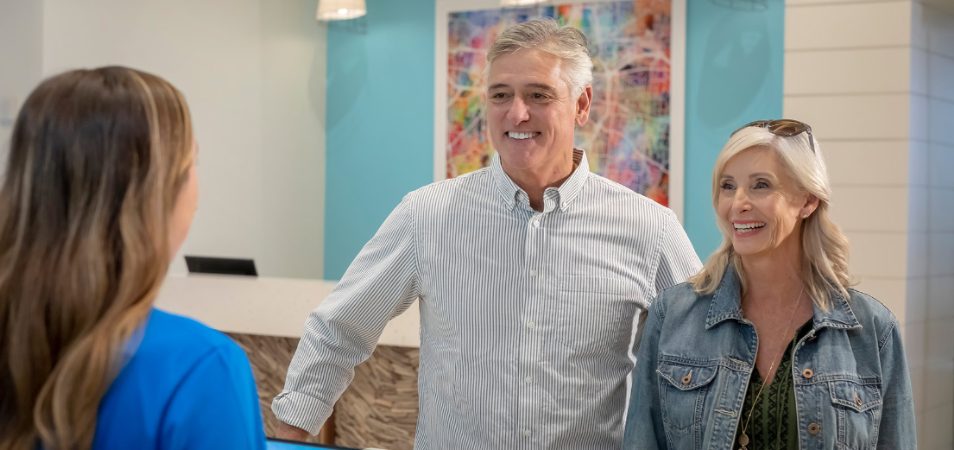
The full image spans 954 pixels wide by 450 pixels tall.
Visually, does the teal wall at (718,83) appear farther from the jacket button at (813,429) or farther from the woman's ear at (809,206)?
the jacket button at (813,429)

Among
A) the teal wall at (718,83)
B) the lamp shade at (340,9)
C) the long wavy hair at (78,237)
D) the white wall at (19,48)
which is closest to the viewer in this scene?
the long wavy hair at (78,237)

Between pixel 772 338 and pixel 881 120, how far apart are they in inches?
81.9

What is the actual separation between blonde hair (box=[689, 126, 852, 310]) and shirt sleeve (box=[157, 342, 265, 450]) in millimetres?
1097

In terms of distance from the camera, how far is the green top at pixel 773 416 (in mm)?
1780

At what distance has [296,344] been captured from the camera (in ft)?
14.0

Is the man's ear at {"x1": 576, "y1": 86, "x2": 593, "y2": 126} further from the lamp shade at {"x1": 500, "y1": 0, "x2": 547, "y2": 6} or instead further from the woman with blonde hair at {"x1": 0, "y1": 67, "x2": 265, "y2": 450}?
the lamp shade at {"x1": 500, "y1": 0, "x2": 547, "y2": 6}

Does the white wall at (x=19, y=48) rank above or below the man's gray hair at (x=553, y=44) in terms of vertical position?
above

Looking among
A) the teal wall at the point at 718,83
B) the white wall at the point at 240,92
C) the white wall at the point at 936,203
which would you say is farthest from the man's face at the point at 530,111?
the teal wall at the point at 718,83

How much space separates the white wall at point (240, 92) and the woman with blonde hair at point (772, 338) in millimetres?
4020

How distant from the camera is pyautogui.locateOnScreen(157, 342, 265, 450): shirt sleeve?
1004mm

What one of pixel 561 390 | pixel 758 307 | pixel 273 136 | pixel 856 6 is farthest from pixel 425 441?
pixel 273 136

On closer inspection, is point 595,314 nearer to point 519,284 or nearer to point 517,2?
point 519,284

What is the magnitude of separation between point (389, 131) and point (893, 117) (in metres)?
3.74

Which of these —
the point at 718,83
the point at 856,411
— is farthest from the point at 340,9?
the point at 856,411
